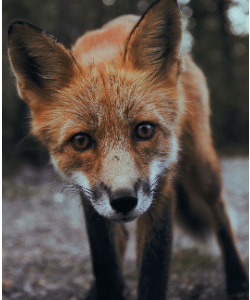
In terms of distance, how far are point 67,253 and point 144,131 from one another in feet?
8.07

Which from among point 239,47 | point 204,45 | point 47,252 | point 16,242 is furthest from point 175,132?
point 204,45

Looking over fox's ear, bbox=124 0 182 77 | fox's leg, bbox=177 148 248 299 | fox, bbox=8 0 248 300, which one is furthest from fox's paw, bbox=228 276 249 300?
fox's ear, bbox=124 0 182 77

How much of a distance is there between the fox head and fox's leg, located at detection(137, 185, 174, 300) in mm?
202

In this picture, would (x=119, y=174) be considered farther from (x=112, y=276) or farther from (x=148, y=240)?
(x=112, y=276)

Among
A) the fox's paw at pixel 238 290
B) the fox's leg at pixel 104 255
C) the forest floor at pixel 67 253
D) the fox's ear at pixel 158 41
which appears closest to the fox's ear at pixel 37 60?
the fox's ear at pixel 158 41

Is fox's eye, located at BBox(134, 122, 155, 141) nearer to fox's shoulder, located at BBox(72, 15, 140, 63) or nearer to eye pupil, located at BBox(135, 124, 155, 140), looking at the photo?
eye pupil, located at BBox(135, 124, 155, 140)

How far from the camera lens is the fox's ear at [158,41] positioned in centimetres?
150

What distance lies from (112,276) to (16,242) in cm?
221

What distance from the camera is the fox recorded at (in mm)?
1399

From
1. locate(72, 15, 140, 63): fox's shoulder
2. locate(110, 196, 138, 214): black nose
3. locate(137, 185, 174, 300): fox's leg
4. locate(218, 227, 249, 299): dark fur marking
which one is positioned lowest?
locate(218, 227, 249, 299): dark fur marking

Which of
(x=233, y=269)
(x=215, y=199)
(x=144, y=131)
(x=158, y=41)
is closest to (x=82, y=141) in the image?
(x=144, y=131)

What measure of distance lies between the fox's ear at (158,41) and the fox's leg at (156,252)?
728 millimetres

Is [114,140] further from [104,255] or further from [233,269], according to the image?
[233,269]

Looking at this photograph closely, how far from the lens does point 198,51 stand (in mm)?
5547
